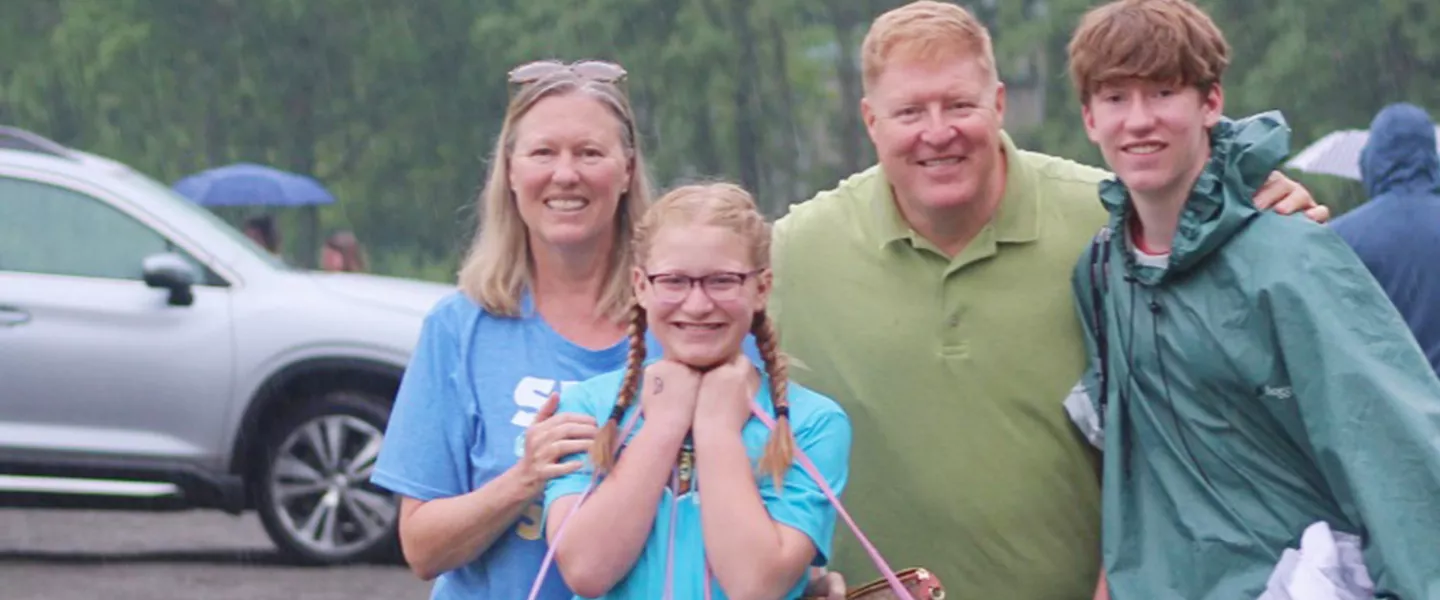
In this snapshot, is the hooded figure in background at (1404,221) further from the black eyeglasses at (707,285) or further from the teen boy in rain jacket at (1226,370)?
the black eyeglasses at (707,285)

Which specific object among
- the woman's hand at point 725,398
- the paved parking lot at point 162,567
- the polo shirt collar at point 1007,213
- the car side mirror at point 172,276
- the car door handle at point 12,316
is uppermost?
the polo shirt collar at point 1007,213

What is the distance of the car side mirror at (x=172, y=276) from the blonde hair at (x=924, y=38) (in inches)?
285

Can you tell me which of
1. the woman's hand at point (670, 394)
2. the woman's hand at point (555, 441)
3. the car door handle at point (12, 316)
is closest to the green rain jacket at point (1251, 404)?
the woman's hand at point (670, 394)

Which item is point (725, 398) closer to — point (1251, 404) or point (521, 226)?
point (521, 226)

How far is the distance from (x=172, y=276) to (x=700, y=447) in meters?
7.71

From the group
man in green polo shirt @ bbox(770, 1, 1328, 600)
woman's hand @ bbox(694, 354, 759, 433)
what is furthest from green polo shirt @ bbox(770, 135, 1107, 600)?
woman's hand @ bbox(694, 354, 759, 433)

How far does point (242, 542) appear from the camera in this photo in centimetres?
1231

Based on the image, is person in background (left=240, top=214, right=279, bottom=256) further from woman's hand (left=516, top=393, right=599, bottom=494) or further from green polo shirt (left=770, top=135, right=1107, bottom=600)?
woman's hand (left=516, top=393, right=599, bottom=494)

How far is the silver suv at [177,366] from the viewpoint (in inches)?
428

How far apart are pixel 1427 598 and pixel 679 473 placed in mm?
1043

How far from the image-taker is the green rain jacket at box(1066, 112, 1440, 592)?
350cm

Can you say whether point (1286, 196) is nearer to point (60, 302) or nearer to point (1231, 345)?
point (1231, 345)

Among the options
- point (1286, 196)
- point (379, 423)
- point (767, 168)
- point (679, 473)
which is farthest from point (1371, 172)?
point (767, 168)

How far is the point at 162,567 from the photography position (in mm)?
11172
